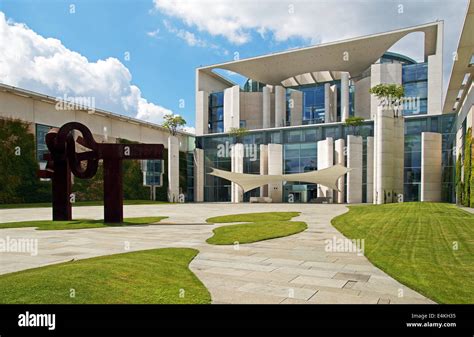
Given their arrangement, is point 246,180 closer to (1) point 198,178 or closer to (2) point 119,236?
(1) point 198,178

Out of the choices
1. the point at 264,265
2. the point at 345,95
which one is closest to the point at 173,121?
the point at 345,95

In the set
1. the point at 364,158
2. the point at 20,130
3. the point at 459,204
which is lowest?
the point at 459,204

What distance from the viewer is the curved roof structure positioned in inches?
1994

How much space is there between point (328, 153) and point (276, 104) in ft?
56.0

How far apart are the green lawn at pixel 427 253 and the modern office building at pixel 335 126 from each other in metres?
24.2

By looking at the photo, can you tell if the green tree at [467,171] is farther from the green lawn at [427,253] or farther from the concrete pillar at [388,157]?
the green lawn at [427,253]

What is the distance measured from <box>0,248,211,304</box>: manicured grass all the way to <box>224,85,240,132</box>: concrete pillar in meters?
54.4

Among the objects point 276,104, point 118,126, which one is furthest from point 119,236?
point 276,104

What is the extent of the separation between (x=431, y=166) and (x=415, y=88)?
1441cm

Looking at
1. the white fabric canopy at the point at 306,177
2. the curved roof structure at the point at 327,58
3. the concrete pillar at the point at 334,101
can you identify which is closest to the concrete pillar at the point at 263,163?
the white fabric canopy at the point at 306,177

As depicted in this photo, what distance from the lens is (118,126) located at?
55219 millimetres

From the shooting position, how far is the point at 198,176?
198 feet

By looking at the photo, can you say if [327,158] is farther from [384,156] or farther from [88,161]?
[88,161]

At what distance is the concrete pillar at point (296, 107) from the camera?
2393 inches
